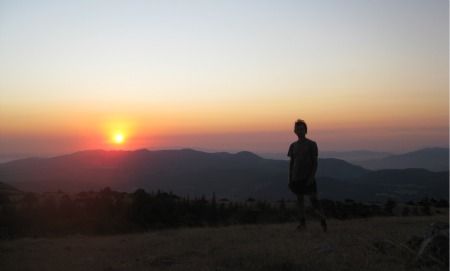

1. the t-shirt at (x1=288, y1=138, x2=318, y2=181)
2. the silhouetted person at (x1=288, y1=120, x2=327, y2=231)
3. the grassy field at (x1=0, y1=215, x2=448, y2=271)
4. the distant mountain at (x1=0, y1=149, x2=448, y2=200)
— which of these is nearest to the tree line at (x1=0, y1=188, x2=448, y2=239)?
the grassy field at (x1=0, y1=215, x2=448, y2=271)

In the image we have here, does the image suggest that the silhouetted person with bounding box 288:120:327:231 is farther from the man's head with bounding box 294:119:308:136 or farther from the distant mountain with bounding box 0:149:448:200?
the distant mountain with bounding box 0:149:448:200

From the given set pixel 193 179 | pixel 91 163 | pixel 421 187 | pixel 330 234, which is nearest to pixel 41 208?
pixel 330 234

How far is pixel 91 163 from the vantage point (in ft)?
373

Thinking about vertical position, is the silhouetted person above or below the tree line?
above

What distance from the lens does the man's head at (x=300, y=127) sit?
1225 centimetres

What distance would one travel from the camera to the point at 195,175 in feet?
337

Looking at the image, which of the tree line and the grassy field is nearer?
the grassy field

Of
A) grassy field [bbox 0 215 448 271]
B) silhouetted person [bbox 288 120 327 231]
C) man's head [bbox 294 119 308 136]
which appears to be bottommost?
grassy field [bbox 0 215 448 271]

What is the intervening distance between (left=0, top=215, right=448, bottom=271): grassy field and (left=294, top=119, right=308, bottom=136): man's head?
78.1 inches

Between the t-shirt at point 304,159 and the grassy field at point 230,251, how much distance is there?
115 centimetres

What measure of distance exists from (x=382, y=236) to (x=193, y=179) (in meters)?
87.8

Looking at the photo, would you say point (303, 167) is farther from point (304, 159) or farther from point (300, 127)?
point (300, 127)

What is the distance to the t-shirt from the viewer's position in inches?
484

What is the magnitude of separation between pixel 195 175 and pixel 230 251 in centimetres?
9296
